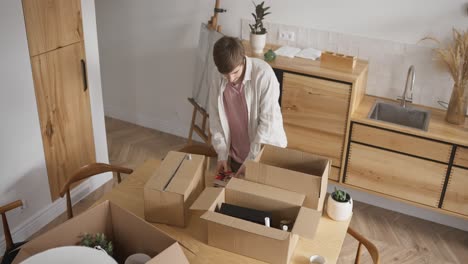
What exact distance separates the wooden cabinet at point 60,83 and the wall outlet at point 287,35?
5.06ft

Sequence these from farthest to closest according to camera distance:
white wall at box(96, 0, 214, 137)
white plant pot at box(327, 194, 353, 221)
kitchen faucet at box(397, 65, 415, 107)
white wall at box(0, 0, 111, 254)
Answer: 1. white wall at box(96, 0, 214, 137)
2. kitchen faucet at box(397, 65, 415, 107)
3. white wall at box(0, 0, 111, 254)
4. white plant pot at box(327, 194, 353, 221)

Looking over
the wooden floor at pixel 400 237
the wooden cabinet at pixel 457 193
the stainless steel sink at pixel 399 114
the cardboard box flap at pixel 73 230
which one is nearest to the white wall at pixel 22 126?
the wooden floor at pixel 400 237

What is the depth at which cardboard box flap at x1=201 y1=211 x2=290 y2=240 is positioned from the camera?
6.19 feet

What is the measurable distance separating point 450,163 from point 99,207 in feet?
7.92

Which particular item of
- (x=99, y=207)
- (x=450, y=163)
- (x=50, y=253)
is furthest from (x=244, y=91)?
(x=450, y=163)

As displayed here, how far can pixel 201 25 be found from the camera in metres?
4.08

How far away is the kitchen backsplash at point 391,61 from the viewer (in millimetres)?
3574

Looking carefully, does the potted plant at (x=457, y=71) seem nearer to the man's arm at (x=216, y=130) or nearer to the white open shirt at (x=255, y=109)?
the white open shirt at (x=255, y=109)

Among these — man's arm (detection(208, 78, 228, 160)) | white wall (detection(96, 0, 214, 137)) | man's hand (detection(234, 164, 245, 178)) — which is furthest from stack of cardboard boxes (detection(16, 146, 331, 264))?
white wall (detection(96, 0, 214, 137))

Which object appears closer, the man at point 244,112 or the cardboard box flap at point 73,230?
the cardboard box flap at point 73,230

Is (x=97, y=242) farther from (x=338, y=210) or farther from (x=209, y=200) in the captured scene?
(x=338, y=210)

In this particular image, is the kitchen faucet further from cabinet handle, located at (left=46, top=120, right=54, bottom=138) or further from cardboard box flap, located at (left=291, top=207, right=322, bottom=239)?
cabinet handle, located at (left=46, top=120, right=54, bottom=138)

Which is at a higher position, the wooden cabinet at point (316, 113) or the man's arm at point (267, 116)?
the man's arm at point (267, 116)

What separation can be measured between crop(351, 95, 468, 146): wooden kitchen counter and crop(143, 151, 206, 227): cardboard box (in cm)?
165
